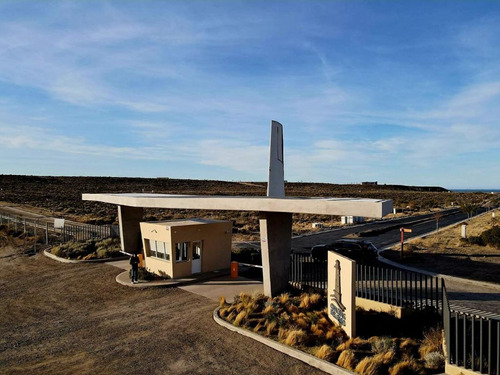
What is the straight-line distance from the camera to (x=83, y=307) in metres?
14.8

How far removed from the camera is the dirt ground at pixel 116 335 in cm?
980

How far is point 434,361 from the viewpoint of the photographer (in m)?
9.27

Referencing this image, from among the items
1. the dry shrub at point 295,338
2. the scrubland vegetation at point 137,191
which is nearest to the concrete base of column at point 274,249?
the dry shrub at point 295,338

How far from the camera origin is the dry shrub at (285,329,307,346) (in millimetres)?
10586

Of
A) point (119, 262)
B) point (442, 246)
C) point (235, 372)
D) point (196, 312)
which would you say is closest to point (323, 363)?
point (235, 372)

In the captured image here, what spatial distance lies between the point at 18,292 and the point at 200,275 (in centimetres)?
824

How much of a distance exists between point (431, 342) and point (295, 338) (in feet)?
12.2

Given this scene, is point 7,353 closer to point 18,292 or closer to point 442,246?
point 18,292

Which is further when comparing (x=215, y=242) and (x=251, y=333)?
(x=215, y=242)

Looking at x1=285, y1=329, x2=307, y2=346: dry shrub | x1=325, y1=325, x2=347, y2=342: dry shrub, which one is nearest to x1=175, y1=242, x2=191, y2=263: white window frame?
x1=285, y1=329, x2=307, y2=346: dry shrub

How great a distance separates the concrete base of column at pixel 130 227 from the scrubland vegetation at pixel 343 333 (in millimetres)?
11764

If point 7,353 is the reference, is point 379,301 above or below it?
above

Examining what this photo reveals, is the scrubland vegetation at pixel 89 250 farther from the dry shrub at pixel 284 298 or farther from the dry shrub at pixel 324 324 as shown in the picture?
the dry shrub at pixel 324 324

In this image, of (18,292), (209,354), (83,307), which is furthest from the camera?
(18,292)
